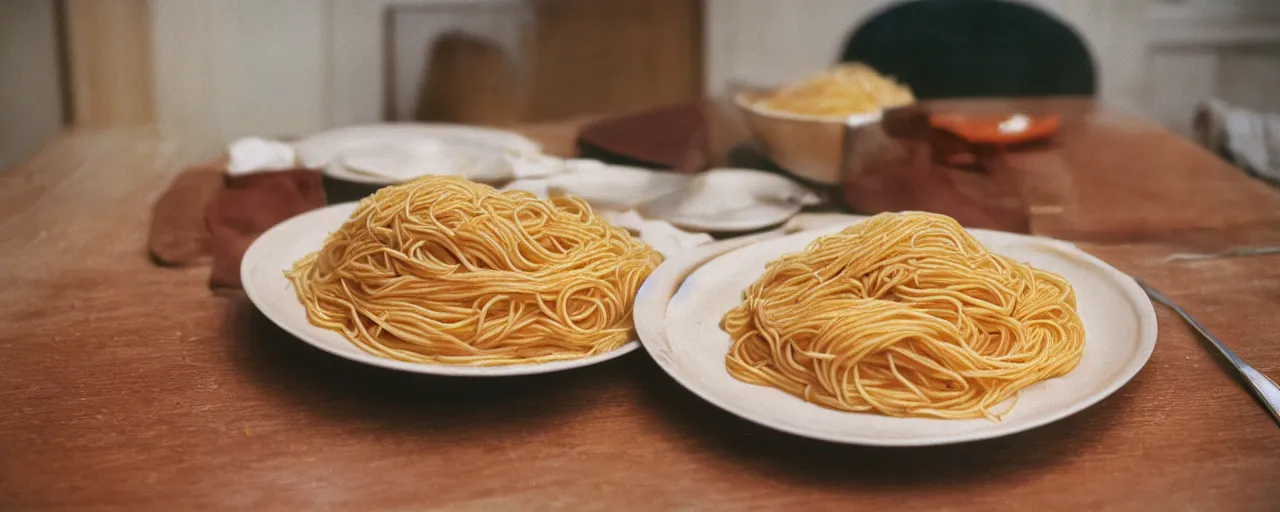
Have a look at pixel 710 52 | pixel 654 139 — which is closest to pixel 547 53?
pixel 710 52

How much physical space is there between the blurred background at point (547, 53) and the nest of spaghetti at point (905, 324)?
1.48 metres

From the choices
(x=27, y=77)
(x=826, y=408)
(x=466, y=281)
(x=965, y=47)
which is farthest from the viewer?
(x=965, y=47)

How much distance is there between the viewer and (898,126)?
1107 mm

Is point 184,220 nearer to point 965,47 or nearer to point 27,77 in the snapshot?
point 27,77

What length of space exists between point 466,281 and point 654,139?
2.00ft

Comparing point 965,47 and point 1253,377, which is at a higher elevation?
point 965,47

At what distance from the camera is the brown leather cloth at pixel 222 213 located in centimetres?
88

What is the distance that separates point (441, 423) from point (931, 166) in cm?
65

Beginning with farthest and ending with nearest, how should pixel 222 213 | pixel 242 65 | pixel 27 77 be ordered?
pixel 242 65, pixel 27 77, pixel 222 213

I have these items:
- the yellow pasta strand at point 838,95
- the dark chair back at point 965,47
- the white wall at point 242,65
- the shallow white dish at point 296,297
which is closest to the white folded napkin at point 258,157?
the shallow white dish at point 296,297

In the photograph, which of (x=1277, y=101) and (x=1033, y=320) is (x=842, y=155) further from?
(x=1277, y=101)

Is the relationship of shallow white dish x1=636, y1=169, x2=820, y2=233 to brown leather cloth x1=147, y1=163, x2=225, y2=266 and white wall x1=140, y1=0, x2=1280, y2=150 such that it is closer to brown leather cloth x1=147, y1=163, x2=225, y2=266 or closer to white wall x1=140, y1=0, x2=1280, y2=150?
brown leather cloth x1=147, y1=163, x2=225, y2=266

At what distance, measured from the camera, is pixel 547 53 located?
278 centimetres

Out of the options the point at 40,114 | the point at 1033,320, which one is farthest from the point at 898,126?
the point at 40,114
